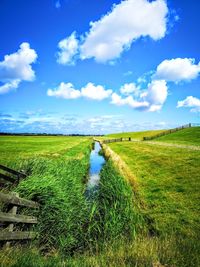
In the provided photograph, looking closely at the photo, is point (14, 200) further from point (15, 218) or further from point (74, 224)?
point (74, 224)

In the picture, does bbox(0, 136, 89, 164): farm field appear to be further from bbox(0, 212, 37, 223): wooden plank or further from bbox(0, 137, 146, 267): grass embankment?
bbox(0, 212, 37, 223): wooden plank

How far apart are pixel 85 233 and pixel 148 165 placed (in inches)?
630

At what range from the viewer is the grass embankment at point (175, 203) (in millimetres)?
7211

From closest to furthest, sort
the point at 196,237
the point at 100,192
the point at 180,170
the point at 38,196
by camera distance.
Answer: the point at 196,237
the point at 38,196
the point at 100,192
the point at 180,170

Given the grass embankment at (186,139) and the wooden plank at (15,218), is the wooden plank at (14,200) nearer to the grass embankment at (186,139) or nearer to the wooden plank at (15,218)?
the wooden plank at (15,218)

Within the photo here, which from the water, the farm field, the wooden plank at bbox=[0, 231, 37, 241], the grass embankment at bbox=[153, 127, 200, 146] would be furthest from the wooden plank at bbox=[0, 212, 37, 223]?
the grass embankment at bbox=[153, 127, 200, 146]

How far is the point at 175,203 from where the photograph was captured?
12.8 metres

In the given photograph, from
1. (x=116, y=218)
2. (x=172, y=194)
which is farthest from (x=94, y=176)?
(x=116, y=218)

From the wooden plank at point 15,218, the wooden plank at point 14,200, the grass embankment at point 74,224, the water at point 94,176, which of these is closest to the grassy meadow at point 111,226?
the grass embankment at point 74,224

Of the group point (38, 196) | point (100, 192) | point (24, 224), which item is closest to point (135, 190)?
point (100, 192)

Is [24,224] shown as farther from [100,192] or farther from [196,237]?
[100,192]

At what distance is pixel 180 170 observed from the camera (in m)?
19.4

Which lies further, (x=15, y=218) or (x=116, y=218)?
(x=116, y=218)

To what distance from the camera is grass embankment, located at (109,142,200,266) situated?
23.7ft
